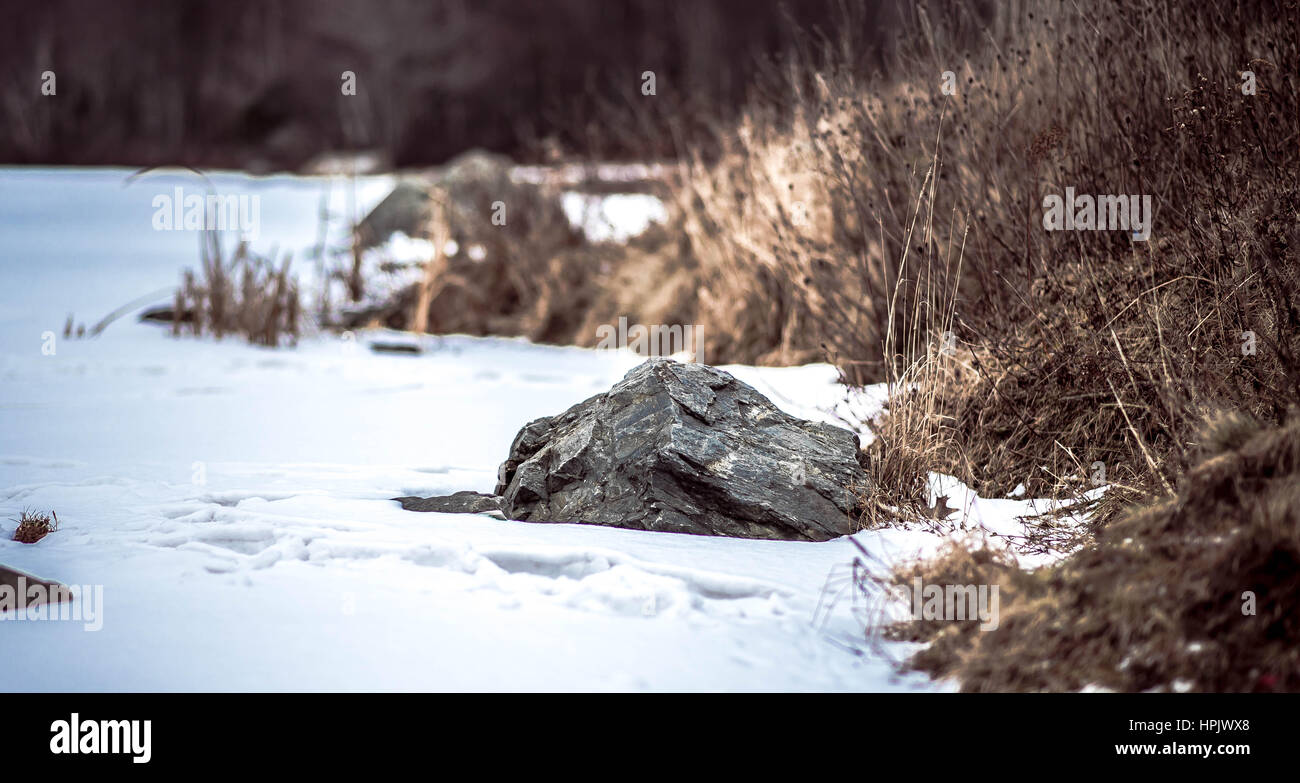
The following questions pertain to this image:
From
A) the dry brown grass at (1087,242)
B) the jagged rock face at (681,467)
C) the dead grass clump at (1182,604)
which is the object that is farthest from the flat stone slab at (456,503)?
the dead grass clump at (1182,604)

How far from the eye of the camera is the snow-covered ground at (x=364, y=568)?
8.37 feet

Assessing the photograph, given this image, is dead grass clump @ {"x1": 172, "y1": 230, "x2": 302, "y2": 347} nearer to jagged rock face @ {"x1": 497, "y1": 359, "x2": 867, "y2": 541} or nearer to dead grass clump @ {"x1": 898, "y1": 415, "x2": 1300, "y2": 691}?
jagged rock face @ {"x1": 497, "y1": 359, "x2": 867, "y2": 541}

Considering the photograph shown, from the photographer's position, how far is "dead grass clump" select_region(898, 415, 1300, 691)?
232 cm

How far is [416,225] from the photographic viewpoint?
41.4 ft

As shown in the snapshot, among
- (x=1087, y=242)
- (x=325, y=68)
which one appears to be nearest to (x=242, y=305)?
(x=1087, y=242)

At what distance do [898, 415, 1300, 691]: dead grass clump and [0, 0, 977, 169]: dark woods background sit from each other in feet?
48.2

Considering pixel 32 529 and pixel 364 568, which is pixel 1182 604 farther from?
pixel 32 529

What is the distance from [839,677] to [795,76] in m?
4.27

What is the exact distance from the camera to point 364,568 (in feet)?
10.3

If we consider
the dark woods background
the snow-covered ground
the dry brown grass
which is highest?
the dark woods background

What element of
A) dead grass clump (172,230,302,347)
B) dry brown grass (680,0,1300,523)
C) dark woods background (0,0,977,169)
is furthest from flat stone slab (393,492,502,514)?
dark woods background (0,0,977,169)

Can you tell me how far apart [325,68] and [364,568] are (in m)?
18.4

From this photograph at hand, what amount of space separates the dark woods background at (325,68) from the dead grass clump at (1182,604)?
1470cm
